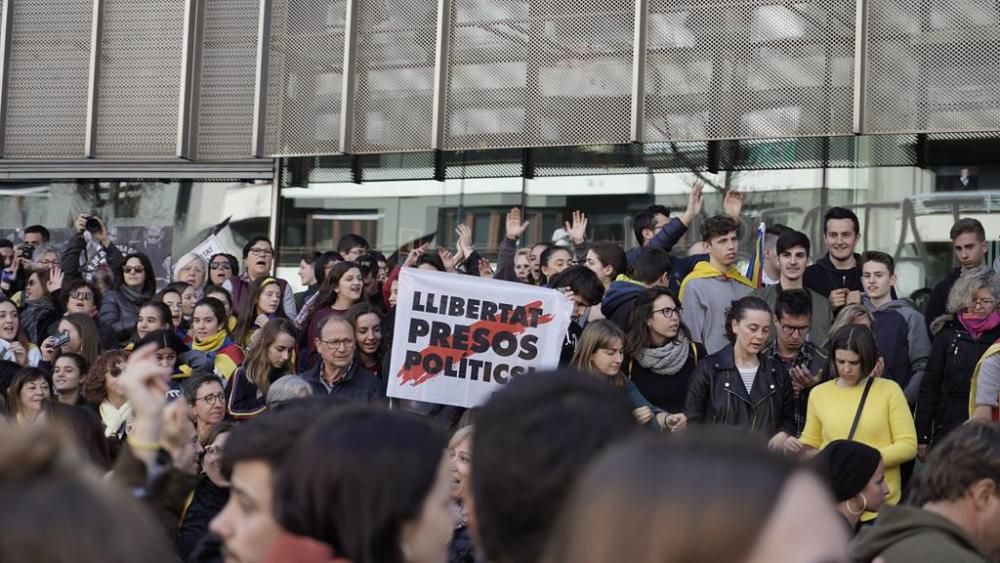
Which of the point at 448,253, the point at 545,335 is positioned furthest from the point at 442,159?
the point at 545,335

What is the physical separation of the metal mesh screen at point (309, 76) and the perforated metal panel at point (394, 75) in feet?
0.83

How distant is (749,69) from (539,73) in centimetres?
199

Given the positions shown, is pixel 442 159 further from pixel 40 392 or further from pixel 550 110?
pixel 40 392

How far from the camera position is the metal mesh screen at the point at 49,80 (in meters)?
16.0

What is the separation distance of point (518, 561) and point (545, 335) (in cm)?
687

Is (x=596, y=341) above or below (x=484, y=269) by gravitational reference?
below

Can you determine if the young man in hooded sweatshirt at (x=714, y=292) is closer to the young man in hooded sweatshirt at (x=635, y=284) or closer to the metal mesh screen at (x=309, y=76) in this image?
the young man in hooded sweatshirt at (x=635, y=284)

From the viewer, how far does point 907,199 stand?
1289 centimetres

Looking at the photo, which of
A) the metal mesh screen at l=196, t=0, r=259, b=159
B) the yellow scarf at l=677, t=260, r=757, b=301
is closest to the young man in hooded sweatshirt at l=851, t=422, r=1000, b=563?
the yellow scarf at l=677, t=260, r=757, b=301

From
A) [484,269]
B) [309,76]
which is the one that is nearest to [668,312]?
[484,269]

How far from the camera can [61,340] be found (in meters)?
10.6

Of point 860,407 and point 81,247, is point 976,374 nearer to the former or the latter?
point 860,407

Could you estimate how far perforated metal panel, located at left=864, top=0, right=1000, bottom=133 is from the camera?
11711 millimetres

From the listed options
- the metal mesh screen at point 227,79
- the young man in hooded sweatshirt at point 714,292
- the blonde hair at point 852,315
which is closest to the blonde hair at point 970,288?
the blonde hair at point 852,315
